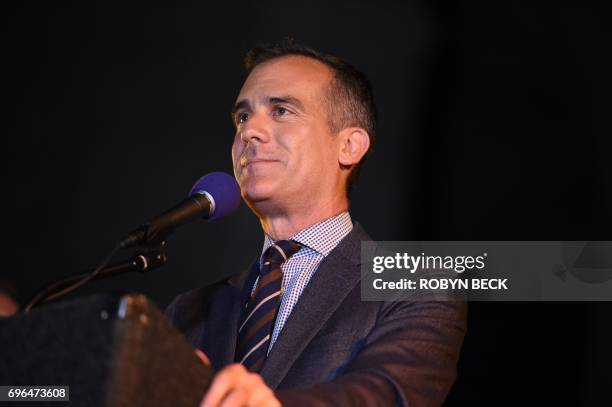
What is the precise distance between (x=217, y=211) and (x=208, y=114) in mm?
1631

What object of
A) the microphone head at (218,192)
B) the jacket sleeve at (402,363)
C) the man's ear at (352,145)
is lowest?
the jacket sleeve at (402,363)

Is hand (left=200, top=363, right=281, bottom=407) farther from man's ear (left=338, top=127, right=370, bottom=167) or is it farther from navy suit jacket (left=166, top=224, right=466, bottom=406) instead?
man's ear (left=338, top=127, right=370, bottom=167)

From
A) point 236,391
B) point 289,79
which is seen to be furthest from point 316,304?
point 236,391

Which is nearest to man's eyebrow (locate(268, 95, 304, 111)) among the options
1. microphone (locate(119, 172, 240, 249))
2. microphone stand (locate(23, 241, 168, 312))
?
microphone (locate(119, 172, 240, 249))

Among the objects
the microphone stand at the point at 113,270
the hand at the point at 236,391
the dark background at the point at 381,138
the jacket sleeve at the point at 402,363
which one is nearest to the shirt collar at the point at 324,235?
the jacket sleeve at the point at 402,363

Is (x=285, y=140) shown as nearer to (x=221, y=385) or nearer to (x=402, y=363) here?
(x=402, y=363)

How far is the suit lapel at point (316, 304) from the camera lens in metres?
1.84

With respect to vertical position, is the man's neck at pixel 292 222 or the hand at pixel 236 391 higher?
the man's neck at pixel 292 222

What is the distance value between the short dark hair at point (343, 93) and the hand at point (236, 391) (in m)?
1.52

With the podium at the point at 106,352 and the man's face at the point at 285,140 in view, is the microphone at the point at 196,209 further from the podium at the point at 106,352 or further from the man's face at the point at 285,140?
the podium at the point at 106,352

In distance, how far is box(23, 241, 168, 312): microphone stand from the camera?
52.8 inches

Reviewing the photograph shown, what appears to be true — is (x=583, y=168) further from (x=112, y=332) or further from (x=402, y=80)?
(x=112, y=332)

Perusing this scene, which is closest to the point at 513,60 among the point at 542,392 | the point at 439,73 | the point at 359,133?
the point at 439,73

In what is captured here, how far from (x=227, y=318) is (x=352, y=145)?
0.75 meters
